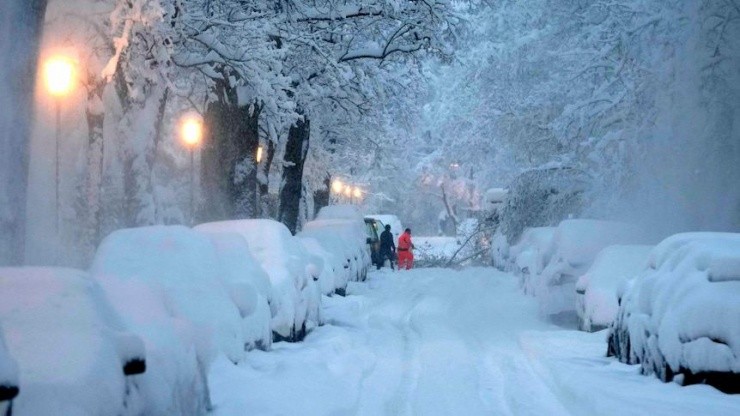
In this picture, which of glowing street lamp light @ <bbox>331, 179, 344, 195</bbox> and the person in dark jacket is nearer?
the person in dark jacket

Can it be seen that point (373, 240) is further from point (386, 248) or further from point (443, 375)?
point (443, 375)

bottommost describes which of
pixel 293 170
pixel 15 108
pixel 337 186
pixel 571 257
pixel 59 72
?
pixel 571 257

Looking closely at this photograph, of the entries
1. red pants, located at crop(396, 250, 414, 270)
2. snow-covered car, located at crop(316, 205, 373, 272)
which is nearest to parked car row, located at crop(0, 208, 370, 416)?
snow-covered car, located at crop(316, 205, 373, 272)

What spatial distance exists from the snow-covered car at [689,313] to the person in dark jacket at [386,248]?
27.2m

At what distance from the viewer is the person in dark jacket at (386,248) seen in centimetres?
3906

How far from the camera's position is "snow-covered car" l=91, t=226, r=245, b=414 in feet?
21.3

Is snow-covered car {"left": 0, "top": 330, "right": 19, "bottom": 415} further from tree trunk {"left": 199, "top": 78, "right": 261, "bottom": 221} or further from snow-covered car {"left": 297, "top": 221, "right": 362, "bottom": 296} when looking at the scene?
tree trunk {"left": 199, "top": 78, "right": 261, "bottom": 221}

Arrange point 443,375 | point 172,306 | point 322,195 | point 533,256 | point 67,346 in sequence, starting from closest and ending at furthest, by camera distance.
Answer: point 67,346
point 172,306
point 443,375
point 533,256
point 322,195

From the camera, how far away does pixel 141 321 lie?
673 cm

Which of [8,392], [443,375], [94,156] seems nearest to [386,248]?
[94,156]

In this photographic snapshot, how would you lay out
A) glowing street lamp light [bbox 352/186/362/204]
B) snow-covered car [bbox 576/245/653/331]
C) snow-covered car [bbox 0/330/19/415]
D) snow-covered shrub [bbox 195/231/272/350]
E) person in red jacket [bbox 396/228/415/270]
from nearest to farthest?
1. snow-covered car [bbox 0/330/19/415]
2. snow-covered shrub [bbox 195/231/272/350]
3. snow-covered car [bbox 576/245/653/331]
4. person in red jacket [bbox 396/228/415/270]
5. glowing street lamp light [bbox 352/186/362/204]

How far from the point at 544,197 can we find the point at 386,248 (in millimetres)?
8148

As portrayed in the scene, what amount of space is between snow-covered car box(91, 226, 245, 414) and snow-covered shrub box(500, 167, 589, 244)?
2046cm

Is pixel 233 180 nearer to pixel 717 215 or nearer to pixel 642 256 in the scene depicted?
pixel 642 256
